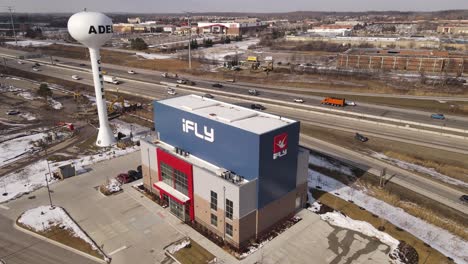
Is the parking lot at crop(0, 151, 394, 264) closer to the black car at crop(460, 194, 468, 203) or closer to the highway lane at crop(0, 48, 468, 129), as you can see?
the black car at crop(460, 194, 468, 203)

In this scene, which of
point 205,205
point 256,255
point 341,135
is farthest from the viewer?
point 341,135

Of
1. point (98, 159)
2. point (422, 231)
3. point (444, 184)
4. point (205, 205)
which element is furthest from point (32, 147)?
point (444, 184)

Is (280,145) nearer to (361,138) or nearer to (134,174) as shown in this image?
(134,174)

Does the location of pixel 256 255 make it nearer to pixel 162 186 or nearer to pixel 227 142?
pixel 227 142

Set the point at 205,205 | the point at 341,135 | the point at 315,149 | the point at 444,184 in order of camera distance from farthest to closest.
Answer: the point at 341,135, the point at 315,149, the point at 444,184, the point at 205,205

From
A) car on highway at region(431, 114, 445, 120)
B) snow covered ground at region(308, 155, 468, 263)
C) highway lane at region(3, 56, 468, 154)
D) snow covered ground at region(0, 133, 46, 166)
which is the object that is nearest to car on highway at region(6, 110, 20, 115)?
snow covered ground at region(0, 133, 46, 166)

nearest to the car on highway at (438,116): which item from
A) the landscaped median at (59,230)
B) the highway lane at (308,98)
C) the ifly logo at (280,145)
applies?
the highway lane at (308,98)
